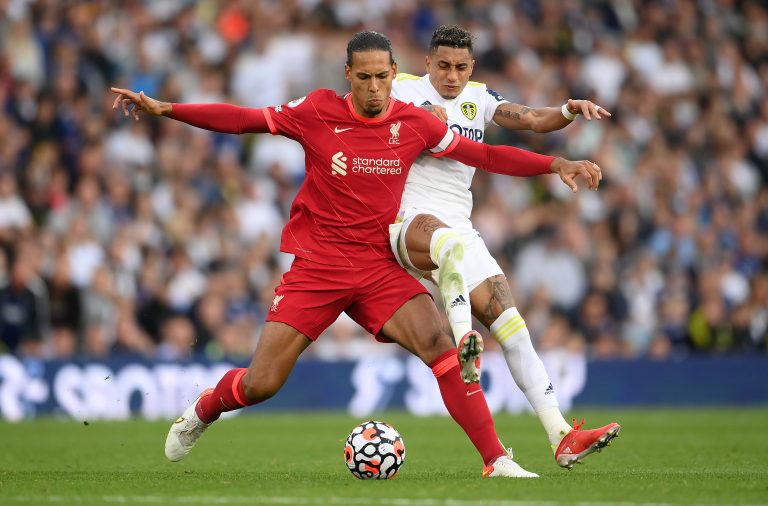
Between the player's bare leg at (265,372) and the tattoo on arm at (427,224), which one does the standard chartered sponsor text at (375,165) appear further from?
the player's bare leg at (265,372)

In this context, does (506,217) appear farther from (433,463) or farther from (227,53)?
(433,463)

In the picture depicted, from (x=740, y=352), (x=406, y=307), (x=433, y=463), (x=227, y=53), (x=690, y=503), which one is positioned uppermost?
(x=227, y=53)

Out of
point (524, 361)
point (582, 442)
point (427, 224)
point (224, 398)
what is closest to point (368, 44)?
point (427, 224)

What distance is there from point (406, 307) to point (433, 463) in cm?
225

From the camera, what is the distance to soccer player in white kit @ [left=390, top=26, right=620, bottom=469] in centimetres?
898

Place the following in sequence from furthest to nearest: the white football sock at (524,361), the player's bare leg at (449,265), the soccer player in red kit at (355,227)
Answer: the white football sock at (524,361)
the soccer player in red kit at (355,227)
the player's bare leg at (449,265)

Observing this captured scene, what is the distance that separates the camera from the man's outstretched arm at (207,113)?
29.7 ft

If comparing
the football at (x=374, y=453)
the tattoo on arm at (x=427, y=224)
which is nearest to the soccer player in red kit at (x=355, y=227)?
the tattoo on arm at (x=427, y=224)

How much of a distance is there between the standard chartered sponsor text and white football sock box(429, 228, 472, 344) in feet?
1.96

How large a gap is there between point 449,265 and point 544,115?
1491 mm

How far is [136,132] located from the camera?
63.8 ft

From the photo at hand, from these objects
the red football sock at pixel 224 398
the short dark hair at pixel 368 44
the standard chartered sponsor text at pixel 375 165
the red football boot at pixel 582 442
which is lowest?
the red football boot at pixel 582 442

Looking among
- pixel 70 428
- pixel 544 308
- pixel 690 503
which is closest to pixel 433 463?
pixel 690 503

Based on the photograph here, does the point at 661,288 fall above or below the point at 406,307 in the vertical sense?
below
